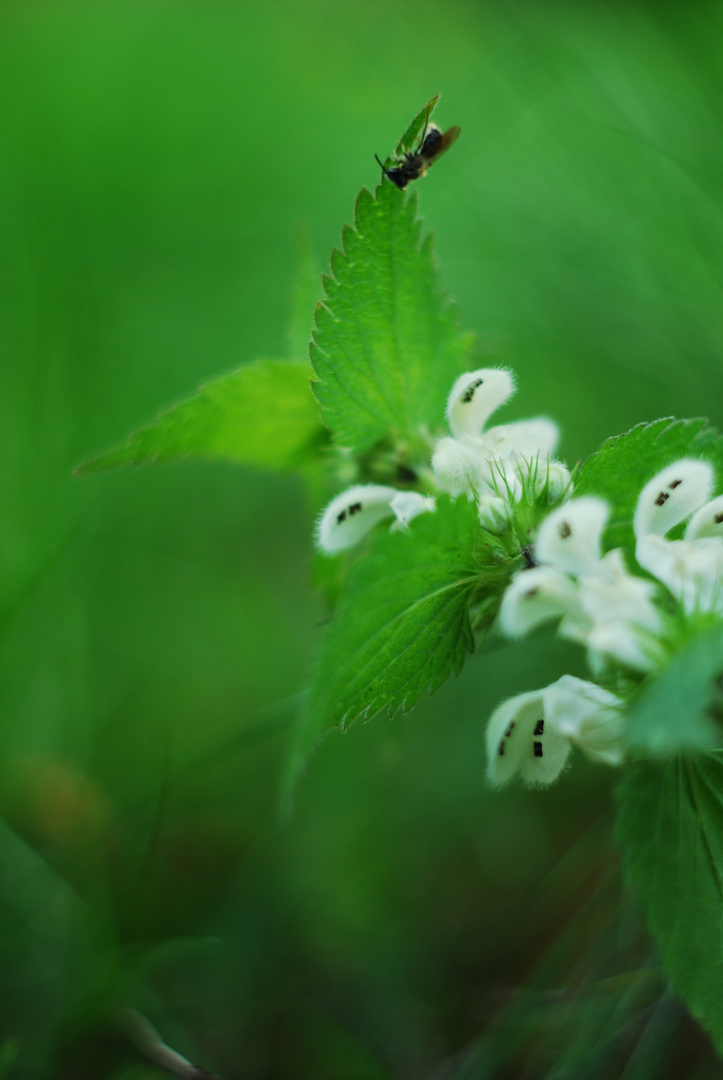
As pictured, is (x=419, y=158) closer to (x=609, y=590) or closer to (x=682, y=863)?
(x=609, y=590)

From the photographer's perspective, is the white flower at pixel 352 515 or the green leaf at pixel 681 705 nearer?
the green leaf at pixel 681 705

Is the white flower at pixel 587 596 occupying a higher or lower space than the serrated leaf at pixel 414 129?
lower

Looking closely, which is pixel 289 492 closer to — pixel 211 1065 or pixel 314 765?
pixel 314 765

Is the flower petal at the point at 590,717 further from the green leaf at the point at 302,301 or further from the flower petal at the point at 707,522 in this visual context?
the green leaf at the point at 302,301

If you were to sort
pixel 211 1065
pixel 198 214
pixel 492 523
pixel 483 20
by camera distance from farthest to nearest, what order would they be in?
pixel 198 214
pixel 483 20
pixel 211 1065
pixel 492 523

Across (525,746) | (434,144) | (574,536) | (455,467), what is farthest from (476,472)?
(434,144)

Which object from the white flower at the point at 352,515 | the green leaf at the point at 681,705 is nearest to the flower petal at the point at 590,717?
the green leaf at the point at 681,705

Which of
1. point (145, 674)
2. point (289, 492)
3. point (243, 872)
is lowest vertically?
point (243, 872)

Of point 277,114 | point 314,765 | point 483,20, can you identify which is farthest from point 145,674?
point 277,114
